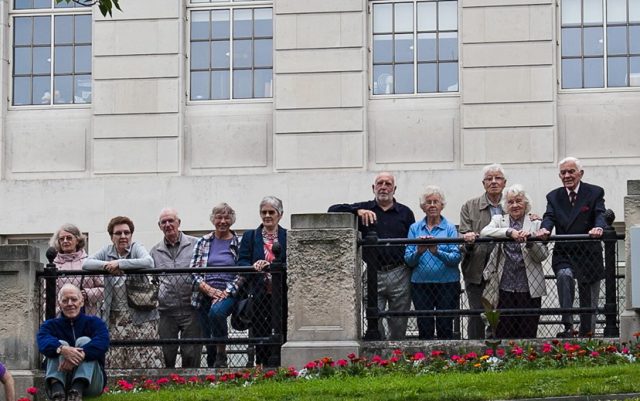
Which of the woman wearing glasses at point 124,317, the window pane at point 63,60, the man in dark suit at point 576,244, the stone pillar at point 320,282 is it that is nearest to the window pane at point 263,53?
the window pane at point 63,60

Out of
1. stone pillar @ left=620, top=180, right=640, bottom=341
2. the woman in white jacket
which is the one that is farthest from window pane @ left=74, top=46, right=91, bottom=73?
stone pillar @ left=620, top=180, right=640, bottom=341

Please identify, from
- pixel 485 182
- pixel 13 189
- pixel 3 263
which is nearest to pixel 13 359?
pixel 3 263

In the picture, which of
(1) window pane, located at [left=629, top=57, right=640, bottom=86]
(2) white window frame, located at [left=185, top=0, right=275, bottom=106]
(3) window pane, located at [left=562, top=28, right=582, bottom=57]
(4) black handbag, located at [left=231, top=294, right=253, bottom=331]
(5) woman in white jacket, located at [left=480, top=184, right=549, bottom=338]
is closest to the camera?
(5) woman in white jacket, located at [left=480, top=184, right=549, bottom=338]

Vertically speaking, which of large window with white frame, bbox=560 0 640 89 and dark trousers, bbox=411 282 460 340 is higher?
large window with white frame, bbox=560 0 640 89

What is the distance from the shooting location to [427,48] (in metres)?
27.9

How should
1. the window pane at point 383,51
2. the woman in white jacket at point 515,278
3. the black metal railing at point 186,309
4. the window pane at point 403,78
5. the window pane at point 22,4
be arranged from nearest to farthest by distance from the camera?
the woman in white jacket at point 515,278 < the black metal railing at point 186,309 < the window pane at point 403,78 < the window pane at point 383,51 < the window pane at point 22,4

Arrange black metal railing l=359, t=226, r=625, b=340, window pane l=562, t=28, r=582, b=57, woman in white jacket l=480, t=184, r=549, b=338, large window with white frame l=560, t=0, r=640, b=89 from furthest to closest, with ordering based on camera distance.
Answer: window pane l=562, t=28, r=582, b=57, large window with white frame l=560, t=0, r=640, b=89, woman in white jacket l=480, t=184, r=549, b=338, black metal railing l=359, t=226, r=625, b=340

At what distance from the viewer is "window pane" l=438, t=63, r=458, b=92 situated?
91.0 feet

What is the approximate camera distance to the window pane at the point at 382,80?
27906 mm

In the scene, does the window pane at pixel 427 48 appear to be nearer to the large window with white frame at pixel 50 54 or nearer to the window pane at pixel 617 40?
the window pane at pixel 617 40

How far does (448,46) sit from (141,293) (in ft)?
35.0

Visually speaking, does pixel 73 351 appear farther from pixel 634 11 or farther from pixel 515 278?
pixel 634 11

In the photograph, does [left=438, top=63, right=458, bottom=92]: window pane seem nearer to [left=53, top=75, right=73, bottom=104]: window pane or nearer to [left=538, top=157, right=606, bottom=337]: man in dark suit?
[left=53, top=75, right=73, bottom=104]: window pane

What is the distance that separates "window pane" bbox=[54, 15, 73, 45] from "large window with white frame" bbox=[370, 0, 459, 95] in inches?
186
